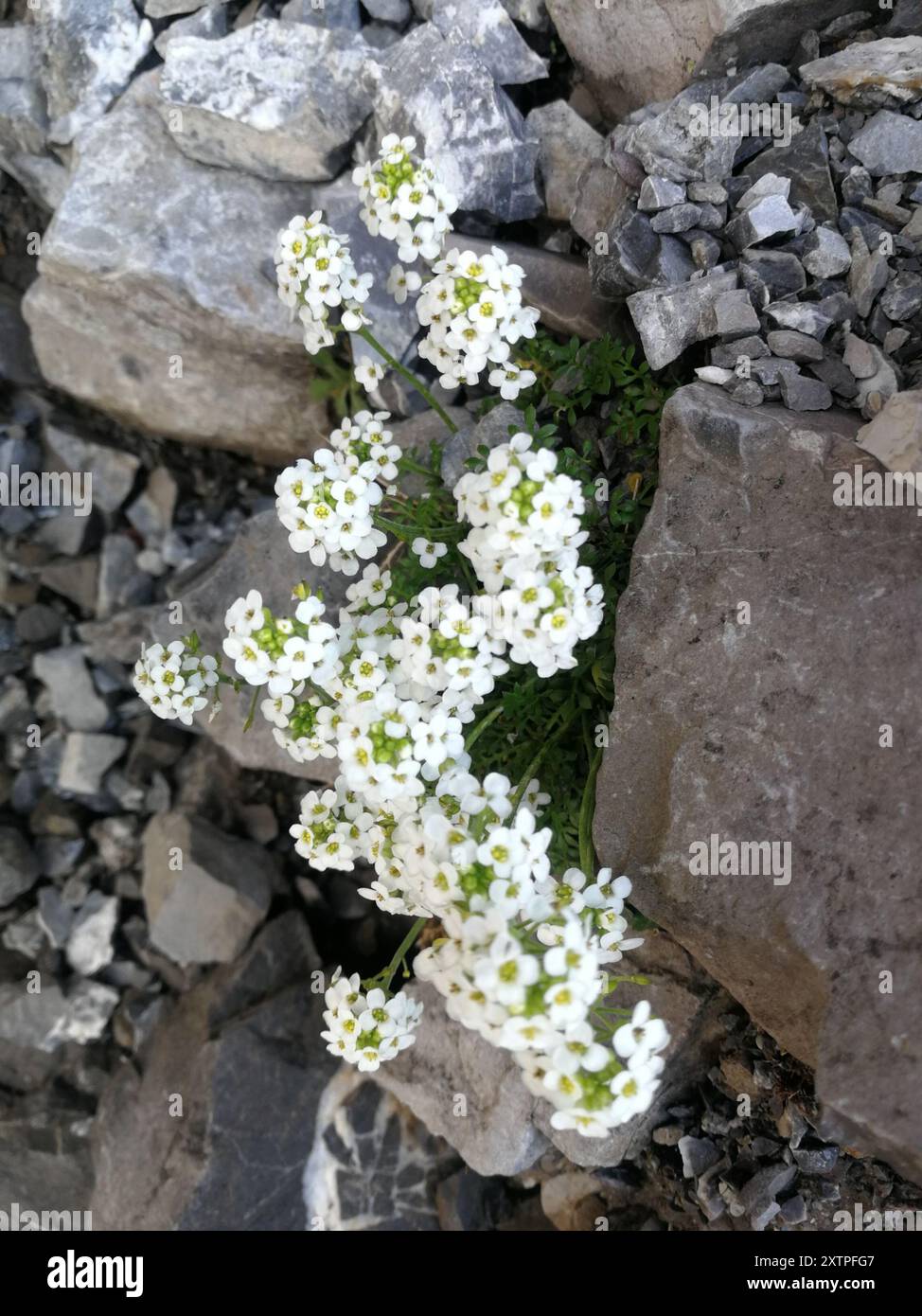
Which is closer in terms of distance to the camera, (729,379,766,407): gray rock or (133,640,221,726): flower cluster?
(133,640,221,726): flower cluster

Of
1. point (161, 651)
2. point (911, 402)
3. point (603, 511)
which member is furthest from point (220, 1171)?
point (911, 402)

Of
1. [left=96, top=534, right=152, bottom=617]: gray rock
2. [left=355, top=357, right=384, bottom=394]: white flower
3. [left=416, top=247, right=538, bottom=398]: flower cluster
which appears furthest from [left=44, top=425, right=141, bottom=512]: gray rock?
[left=416, top=247, right=538, bottom=398]: flower cluster

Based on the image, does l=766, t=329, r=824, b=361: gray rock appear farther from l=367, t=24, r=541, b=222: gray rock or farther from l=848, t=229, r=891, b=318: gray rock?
l=367, t=24, r=541, b=222: gray rock

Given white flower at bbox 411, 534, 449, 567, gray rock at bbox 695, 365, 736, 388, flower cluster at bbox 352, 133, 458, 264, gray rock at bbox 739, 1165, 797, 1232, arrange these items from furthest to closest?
1. gray rock at bbox 739, 1165, 797, 1232
2. gray rock at bbox 695, 365, 736, 388
3. white flower at bbox 411, 534, 449, 567
4. flower cluster at bbox 352, 133, 458, 264

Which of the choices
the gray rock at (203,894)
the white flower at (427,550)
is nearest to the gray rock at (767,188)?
the white flower at (427,550)

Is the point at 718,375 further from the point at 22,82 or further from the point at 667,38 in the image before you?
the point at 22,82

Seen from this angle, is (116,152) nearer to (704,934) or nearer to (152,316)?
(152,316)
